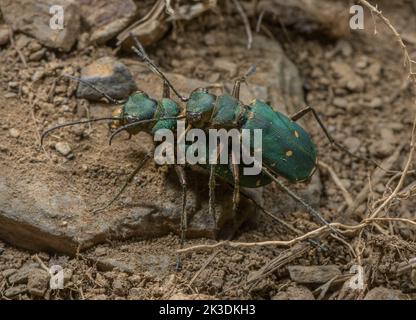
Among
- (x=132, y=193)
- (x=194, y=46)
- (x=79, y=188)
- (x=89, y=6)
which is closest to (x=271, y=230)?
(x=132, y=193)

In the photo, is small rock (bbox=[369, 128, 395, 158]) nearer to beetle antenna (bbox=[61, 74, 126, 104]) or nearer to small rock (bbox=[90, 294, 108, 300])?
beetle antenna (bbox=[61, 74, 126, 104])

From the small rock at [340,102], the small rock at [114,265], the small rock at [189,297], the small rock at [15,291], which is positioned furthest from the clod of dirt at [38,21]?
the small rock at [340,102]

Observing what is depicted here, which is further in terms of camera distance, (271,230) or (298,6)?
(298,6)

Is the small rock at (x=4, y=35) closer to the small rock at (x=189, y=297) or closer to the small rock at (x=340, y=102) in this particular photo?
the small rock at (x=189, y=297)

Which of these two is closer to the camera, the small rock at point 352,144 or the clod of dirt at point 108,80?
the clod of dirt at point 108,80

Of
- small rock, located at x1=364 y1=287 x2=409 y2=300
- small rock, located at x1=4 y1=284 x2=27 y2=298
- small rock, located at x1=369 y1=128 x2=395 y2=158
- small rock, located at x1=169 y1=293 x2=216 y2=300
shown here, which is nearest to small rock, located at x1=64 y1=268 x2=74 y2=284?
small rock, located at x1=4 y1=284 x2=27 y2=298

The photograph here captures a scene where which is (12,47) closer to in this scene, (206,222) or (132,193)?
(132,193)

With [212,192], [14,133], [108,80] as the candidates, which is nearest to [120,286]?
[212,192]

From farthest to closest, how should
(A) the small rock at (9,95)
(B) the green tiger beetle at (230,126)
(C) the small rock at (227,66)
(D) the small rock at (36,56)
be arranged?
(C) the small rock at (227,66) < (D) the small rock at (36,56) < (A) the small rock at (9,95) < (B) the green tiger beetle at (230,126)
